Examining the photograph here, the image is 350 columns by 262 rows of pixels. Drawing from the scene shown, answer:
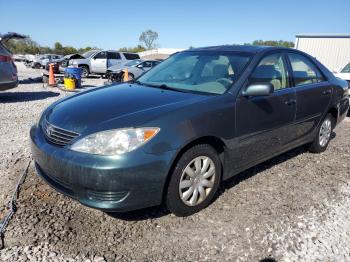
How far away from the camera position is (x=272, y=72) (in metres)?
3.95

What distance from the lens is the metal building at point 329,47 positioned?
2774 centimetres

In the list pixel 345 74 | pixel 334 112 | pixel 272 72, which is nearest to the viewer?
pixel 272 72

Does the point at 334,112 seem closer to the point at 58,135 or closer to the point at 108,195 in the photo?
the point at 108,195

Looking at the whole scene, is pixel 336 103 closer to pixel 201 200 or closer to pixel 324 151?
pixel 324 151

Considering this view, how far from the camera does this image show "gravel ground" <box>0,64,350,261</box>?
258cm

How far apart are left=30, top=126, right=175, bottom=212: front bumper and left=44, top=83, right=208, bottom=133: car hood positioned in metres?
0.26

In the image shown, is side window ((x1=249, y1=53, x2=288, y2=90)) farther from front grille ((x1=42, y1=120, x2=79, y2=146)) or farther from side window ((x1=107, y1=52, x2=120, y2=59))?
side window ((x1=107, y1=52, x2=120, y2=59))

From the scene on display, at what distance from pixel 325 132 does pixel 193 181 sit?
3.05 m

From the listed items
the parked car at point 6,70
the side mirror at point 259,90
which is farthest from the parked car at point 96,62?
the side mirror at point 259,90

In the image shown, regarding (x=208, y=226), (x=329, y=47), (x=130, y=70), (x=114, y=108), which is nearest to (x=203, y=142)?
(x=208, y=226)

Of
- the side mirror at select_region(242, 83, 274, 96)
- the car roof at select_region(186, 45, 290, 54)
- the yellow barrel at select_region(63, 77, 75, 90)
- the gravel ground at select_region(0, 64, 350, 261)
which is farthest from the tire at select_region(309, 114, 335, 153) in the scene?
the yellow barrel at select_region(63, 77, 75, 90)

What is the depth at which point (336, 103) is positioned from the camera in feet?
16.7

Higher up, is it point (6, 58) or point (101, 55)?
point (101, 55)

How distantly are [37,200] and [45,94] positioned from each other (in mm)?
8741
